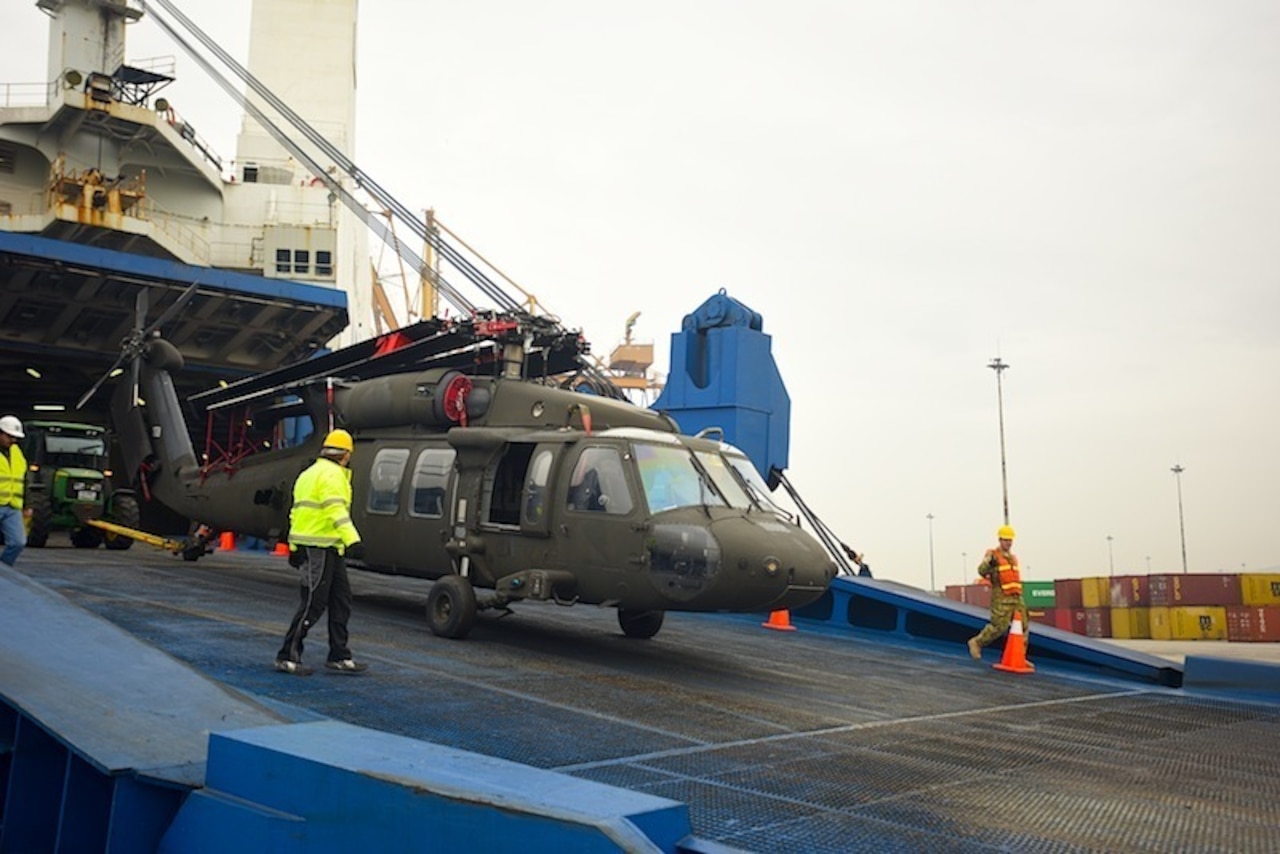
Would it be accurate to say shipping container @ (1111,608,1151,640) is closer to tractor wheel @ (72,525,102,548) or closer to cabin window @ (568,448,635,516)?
tractor wheel @ (72,525,102,548)

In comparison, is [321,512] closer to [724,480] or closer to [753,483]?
[724,480]

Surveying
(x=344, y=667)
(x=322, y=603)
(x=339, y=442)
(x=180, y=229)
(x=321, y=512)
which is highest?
(x=180, y=229)

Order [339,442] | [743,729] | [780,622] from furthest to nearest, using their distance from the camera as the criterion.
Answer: [780,622] → [339,442] → [743,729]

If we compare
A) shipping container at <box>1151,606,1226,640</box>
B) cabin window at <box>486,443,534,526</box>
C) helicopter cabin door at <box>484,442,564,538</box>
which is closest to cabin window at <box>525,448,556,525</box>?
helicopter cabin door at <box>484,442,564,538</box>

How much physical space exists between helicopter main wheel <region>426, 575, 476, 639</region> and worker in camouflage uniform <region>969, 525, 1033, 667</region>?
17.9 ft

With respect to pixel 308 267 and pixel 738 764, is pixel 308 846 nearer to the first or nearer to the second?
pixel 738 764

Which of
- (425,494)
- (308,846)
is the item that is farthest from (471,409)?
(308,846)

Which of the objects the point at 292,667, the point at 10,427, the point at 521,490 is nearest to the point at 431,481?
the point at 521,490

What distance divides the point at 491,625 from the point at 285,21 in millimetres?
32925

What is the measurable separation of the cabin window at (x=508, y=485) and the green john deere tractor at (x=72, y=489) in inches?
433

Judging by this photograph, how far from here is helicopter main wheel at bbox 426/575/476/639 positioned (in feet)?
30.4

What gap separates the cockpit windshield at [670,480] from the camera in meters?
8.62

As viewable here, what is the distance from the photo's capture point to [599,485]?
348 inches

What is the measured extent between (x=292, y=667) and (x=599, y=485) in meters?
2.93
